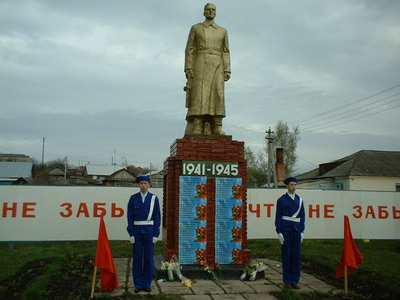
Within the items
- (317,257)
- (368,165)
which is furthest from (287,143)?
(317,257)

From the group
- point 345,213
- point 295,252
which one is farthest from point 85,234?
point 345,213

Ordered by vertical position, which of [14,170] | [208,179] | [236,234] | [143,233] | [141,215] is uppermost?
[14,170]

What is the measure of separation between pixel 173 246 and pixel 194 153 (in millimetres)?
1621

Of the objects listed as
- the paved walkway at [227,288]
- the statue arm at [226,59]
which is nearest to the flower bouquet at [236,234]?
the paved walkway at [227,288]

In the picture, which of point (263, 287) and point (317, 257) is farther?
point (317, 257)

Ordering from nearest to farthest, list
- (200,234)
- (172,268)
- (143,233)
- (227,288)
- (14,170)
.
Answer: (143,233) < (227,288) < (172,268) < (200,234) < (14,170)

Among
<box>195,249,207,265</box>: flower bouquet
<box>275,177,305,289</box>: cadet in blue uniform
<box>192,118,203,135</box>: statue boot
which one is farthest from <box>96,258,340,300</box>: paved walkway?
<box>192,118,203,135</box>: statue boot

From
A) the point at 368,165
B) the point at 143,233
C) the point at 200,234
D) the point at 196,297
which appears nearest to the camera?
the point at 196,297

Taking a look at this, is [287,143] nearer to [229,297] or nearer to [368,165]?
[368,165]

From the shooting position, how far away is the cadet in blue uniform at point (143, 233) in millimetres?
5371

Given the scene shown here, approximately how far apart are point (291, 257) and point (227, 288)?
43.0 inches

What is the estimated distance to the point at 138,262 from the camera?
540cm

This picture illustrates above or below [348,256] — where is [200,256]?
below

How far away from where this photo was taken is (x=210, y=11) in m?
7.04
